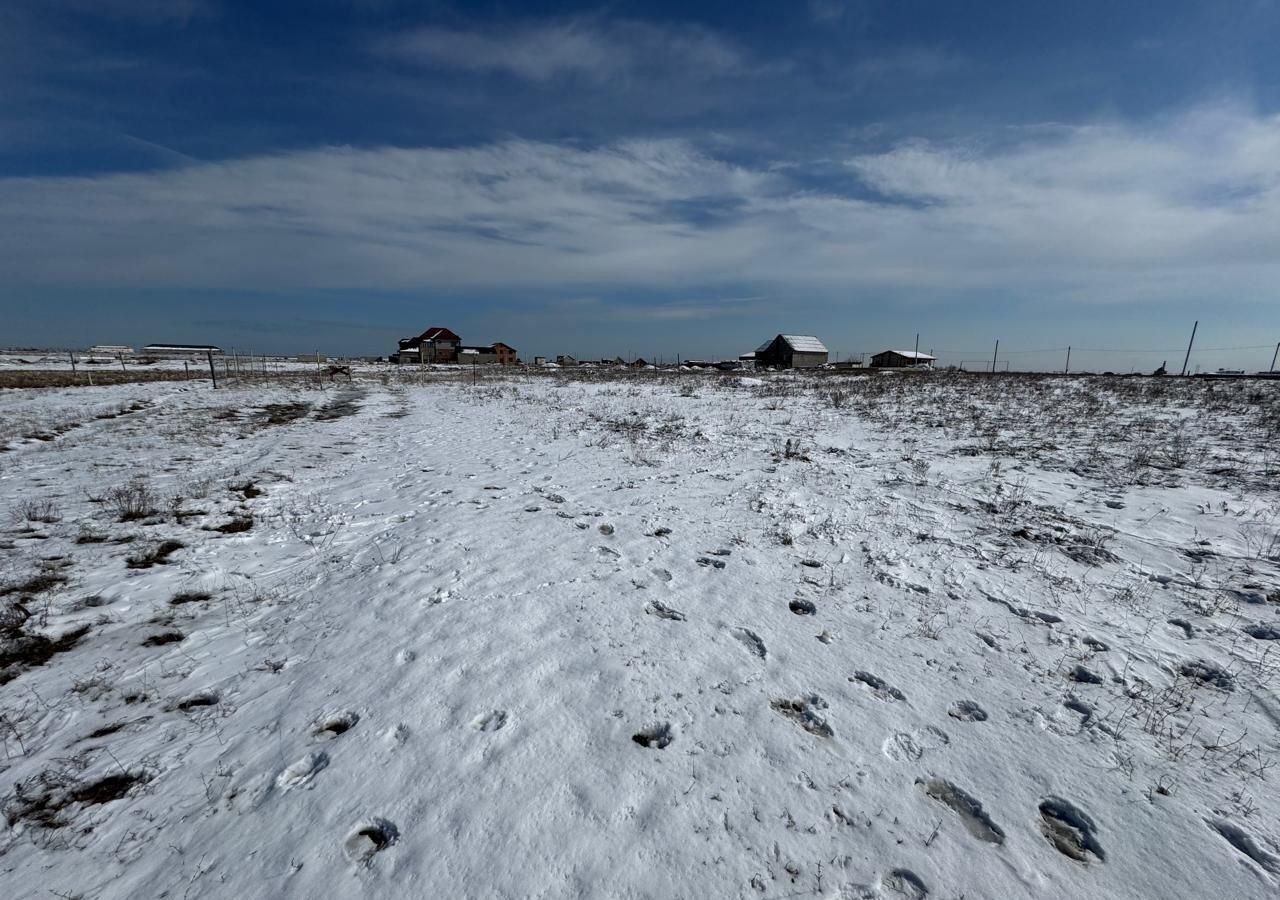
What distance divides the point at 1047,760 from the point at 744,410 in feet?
52.0

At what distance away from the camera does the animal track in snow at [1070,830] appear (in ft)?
7.74

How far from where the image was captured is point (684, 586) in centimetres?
482

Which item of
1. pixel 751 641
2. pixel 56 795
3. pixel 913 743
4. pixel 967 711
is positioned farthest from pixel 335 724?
pixel 967 711

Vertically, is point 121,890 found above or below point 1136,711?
below

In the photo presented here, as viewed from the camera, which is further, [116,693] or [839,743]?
[116,693]

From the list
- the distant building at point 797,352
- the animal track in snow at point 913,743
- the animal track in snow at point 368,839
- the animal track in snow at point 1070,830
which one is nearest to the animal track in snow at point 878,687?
the animal track in snow at point 913,743

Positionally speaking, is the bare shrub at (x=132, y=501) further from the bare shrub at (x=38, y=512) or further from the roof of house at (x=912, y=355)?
the roof of house at (x=912, y=355)

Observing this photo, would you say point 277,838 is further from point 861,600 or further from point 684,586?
point 861,600

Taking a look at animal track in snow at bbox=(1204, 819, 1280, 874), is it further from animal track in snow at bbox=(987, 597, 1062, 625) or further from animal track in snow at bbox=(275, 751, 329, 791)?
animal track in snow at bbox=(275, 751, 329, 791)

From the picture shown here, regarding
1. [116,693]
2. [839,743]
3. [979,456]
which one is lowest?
[116,693]

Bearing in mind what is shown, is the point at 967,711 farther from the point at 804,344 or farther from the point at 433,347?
the point at 433,347

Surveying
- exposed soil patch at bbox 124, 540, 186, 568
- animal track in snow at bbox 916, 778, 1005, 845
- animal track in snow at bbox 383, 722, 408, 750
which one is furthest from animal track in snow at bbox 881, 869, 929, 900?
exposed soil patch at bbox 124, 540, 186, 568

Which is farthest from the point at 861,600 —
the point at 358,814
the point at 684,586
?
the point at 358,814

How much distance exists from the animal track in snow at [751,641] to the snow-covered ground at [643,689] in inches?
1.4
